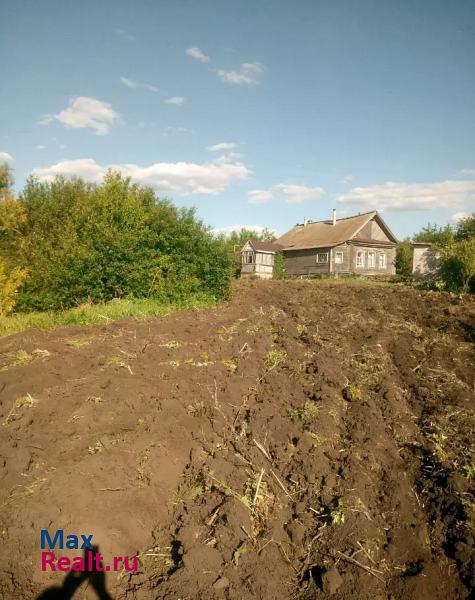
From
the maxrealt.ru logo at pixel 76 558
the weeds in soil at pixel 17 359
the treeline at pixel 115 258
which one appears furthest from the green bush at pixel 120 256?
the maxrealt.ru logo at pixel 76 558

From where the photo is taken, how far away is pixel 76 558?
3.05m

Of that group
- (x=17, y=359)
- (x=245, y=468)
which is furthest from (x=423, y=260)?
(x=245, y=468)

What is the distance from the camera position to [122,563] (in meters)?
3.14

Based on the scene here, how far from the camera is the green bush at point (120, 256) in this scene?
1285 cm

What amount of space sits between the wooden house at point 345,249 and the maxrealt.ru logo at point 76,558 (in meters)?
26.6

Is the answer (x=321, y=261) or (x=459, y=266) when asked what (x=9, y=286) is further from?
(x=321, y=261)

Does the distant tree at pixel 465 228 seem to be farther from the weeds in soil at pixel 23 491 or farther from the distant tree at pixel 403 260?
the weeds in soil at pixel 23 491

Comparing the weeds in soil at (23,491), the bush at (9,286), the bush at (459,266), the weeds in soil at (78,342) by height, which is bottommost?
the weeds in soil at (23,491)

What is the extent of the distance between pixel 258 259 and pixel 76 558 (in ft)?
96.7

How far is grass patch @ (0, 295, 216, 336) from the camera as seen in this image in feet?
36.0

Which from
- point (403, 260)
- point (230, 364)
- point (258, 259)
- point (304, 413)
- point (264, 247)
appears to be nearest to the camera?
point (304, 413)

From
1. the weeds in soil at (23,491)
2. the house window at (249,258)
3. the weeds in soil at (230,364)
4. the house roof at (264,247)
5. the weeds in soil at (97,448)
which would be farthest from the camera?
the house window at (249,258)

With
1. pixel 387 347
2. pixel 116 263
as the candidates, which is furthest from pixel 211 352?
pixel 116 263

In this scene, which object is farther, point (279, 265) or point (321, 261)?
point (279, 265)
